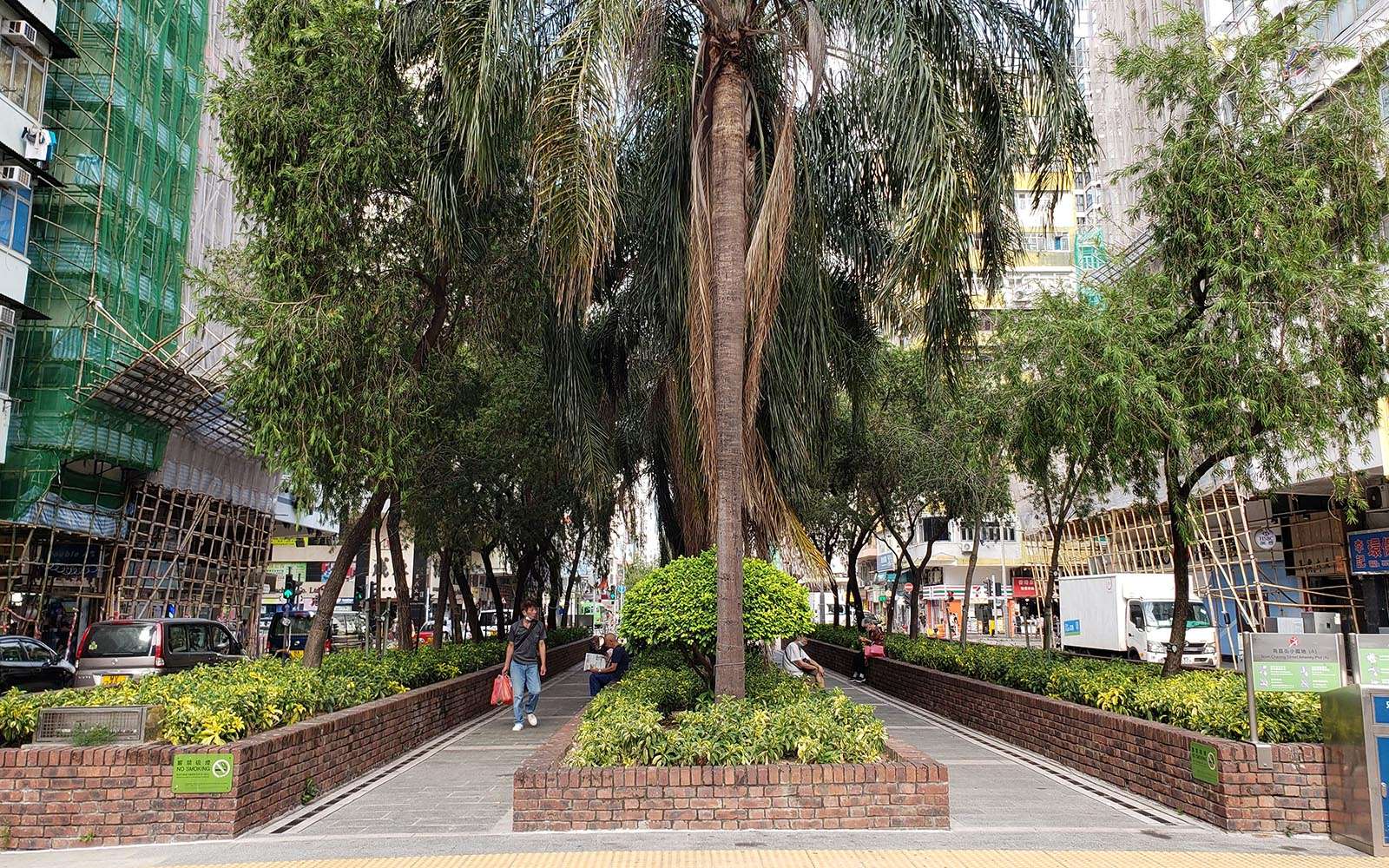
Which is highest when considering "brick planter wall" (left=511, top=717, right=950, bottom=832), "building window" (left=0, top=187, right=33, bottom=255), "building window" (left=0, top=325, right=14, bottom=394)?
"building window" (left=0, top=187, right=33, bottom=255)

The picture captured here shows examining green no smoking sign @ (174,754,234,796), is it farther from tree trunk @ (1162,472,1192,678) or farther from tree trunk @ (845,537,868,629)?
tree trunk @ (845,537,868,629)

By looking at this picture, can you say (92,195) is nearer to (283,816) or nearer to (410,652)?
(410,652)

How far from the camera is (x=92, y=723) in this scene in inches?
313

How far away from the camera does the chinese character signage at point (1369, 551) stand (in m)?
24.2

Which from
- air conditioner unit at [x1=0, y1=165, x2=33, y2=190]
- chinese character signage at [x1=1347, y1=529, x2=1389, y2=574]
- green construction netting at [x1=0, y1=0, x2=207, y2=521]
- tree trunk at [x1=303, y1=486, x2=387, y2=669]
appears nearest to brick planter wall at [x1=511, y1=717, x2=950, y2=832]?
tree trunk at [x1=303, y1=486, x2=387, y2=669]

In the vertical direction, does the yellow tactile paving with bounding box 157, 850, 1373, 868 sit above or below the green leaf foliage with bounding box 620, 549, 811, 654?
below

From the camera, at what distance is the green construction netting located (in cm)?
2592

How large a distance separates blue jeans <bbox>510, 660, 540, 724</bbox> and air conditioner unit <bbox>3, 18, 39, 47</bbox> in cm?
2037

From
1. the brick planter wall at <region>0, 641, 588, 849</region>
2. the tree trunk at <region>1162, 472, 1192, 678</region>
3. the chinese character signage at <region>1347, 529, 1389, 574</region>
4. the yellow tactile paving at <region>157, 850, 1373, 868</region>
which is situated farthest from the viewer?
the chinese character signage at <region>1347, 529, 1389, 574</region>

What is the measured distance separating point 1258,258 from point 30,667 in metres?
18.8

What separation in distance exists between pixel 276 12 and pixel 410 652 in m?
9.08

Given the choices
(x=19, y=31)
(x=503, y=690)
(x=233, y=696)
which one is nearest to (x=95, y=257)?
(x=19, y=31)

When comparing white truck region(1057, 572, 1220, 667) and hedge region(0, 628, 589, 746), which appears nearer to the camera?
hedge region(0, 628, 589, 746)

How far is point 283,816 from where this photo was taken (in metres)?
8.40
